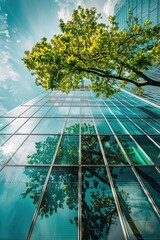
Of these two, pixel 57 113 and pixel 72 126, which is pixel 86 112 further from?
pixel 72 126

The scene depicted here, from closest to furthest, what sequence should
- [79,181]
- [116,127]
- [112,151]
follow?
[79,181] < [112,151] < [116,127]

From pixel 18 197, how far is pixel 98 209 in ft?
9.02

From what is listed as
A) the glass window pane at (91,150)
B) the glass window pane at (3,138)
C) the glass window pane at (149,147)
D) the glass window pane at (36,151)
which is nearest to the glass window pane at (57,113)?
the glass window pane at (36,151)

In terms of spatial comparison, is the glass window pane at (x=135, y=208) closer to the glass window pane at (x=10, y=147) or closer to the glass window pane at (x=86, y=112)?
the glass window pane at (x=10, y=147)

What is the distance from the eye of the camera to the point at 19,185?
553 cm

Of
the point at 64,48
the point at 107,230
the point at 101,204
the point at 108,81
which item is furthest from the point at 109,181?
the point at 108,81

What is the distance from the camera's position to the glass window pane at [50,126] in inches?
391

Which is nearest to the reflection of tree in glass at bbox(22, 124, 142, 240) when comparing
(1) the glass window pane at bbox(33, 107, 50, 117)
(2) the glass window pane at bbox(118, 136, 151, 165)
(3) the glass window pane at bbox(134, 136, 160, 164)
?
(2) the glass window pane at bbox(118, 136, 151, 165)

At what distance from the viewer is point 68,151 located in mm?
7688

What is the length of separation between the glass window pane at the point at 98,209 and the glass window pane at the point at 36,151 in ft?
6.99

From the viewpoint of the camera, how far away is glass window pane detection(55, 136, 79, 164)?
22.7ft

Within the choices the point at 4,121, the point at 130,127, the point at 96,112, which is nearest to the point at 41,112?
the point at 4,121

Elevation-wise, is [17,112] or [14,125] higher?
[17,112]

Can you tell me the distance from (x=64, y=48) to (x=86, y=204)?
893cm
